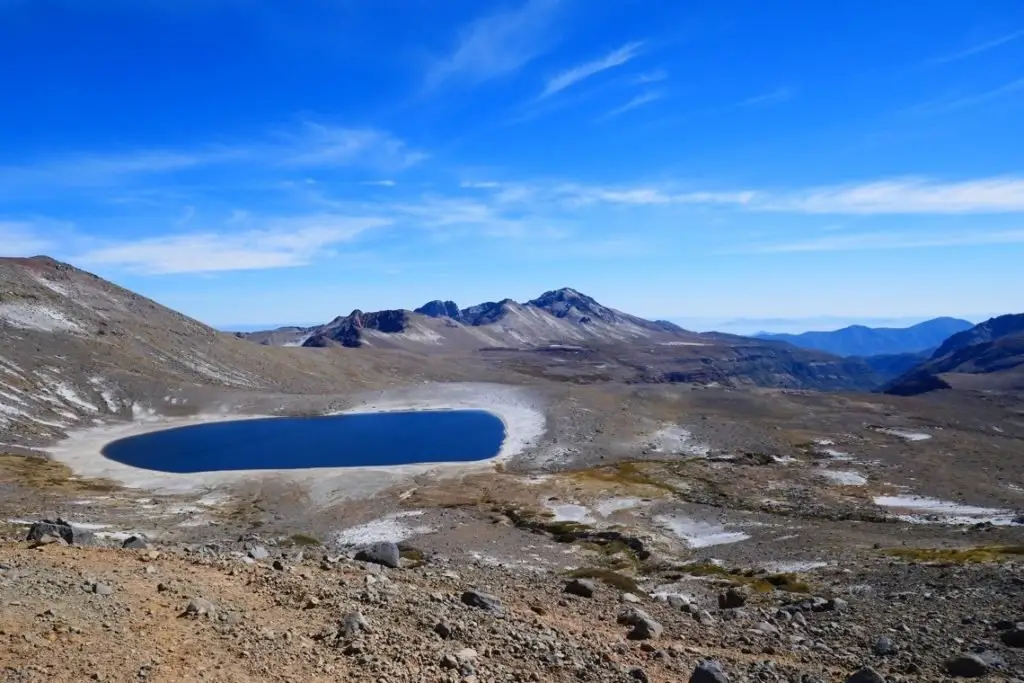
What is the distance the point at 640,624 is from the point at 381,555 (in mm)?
13146

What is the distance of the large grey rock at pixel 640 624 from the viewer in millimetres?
20839

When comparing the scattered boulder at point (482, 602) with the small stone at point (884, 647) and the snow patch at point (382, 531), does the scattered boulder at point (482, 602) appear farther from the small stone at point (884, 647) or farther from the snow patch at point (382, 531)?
the snow patch at point (382, 531)

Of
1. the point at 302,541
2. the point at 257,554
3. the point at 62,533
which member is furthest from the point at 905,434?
the point at 62,533

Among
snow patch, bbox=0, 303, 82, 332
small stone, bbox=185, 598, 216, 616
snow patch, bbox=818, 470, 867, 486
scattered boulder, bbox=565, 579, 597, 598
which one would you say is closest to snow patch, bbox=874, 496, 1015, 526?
snow patch, bbox=818, 470, 867, 486

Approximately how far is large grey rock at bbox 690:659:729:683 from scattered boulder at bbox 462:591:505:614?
20.3 ft

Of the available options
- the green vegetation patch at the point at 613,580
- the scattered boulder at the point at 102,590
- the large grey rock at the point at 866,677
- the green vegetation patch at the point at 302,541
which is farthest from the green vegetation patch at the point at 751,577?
the scattered boulder at the point at 102,590

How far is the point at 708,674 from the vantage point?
639 inches

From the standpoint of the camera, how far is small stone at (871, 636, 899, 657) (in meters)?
20.6

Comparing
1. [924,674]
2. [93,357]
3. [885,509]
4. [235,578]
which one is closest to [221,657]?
[235,578]

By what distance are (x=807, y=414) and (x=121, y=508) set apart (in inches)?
4739

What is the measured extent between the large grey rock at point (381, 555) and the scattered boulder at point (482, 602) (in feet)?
31.1

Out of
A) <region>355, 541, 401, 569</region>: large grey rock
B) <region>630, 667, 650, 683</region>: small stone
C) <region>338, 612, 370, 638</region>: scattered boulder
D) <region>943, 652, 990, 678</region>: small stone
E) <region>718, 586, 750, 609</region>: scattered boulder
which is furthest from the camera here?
<region>355, 541, 401, 569</region>: large grey rock

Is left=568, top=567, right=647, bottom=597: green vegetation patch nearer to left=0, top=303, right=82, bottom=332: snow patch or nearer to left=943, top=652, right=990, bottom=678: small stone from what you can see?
left=943, top=652, right=990, bottom=678: small stone

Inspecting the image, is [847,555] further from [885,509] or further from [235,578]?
[235,578]
